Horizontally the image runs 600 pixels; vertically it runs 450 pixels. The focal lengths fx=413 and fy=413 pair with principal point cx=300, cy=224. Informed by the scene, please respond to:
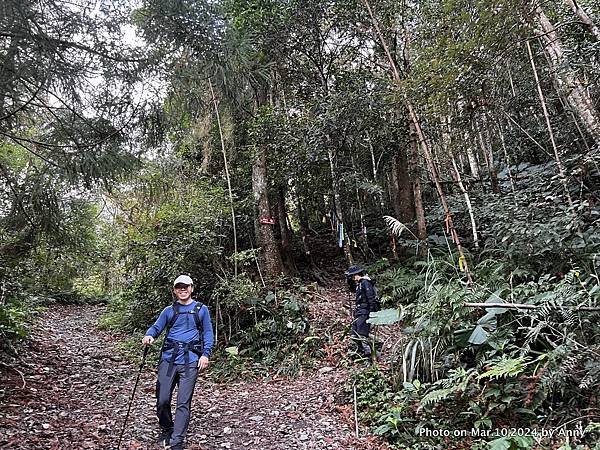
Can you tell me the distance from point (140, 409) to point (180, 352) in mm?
1934

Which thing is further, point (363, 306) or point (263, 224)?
point (263, 224)

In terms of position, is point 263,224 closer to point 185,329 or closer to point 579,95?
point 185,329

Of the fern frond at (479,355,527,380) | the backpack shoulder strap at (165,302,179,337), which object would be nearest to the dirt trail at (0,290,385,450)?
the backpack shoulder strap at (165,302,179,337)

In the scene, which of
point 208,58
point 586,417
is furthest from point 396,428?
point 208,58

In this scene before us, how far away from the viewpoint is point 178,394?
13.6 ft

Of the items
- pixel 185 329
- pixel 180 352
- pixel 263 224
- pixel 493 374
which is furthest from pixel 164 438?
pixel 263 224

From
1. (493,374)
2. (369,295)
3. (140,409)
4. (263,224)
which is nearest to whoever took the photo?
(493,374)

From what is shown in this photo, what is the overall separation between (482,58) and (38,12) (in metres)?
6.05

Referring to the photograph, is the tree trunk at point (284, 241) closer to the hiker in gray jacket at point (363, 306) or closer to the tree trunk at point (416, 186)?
the tree trunk at point (416, 186)

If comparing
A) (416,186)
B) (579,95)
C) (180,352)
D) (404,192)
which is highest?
(579,95)

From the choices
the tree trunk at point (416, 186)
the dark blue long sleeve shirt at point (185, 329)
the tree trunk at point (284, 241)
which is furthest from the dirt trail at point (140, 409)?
the tree trunk at point (416, 186)

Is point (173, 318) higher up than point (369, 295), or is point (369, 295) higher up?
point (173, 318)

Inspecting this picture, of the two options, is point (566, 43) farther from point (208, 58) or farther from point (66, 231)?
point (66, 231)

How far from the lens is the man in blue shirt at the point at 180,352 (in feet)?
13.8
